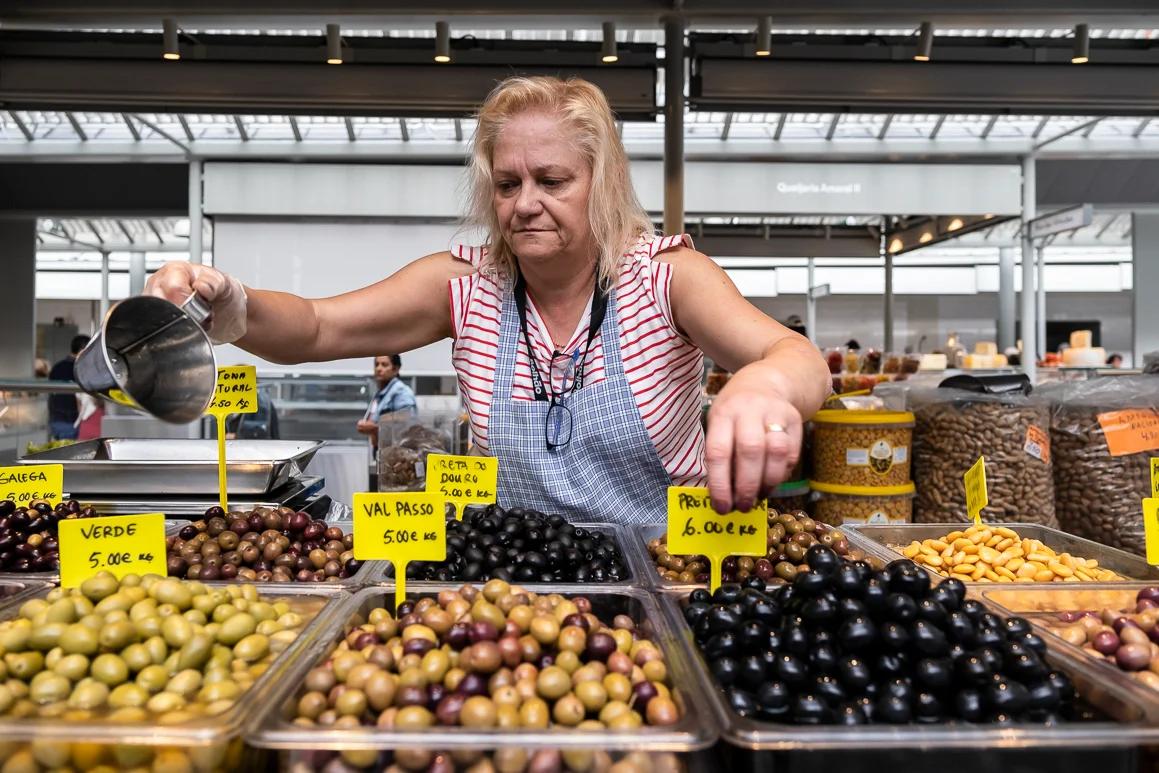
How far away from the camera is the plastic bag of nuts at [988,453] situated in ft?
9.66

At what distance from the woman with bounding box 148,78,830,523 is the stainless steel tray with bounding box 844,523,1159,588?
0.53 meters

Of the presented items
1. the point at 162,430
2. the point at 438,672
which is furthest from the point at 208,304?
the point at 162,430

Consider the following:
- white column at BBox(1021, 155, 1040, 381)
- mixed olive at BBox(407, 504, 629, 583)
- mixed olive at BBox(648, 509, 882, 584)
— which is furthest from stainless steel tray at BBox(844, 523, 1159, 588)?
white column at BBox(1021, 155, 1040, 381)

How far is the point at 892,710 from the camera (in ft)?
Result: 3.11

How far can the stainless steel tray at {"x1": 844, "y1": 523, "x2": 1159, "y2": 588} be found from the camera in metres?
1.83

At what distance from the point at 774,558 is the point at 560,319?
726mm

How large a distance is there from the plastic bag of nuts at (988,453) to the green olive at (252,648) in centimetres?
252

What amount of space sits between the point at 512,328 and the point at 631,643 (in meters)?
0.91

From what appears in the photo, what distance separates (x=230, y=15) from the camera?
3041 mm

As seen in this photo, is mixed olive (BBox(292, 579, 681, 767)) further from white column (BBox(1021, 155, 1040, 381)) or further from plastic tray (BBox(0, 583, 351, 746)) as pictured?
white column (BBox(1021, 155, 1040, 381))

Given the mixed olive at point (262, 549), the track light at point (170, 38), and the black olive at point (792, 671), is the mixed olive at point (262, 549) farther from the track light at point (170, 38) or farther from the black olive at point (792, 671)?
the track light at point (170, 38)

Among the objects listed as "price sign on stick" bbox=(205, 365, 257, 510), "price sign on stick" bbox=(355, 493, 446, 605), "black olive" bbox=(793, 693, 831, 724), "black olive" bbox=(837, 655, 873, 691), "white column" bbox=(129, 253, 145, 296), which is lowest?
"black olive" bbox=(793, 693, 831, 724)

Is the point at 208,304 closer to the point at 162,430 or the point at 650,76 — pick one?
the point at 650,76

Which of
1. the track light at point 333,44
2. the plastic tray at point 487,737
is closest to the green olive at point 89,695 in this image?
the plastic tray at point 487,737
